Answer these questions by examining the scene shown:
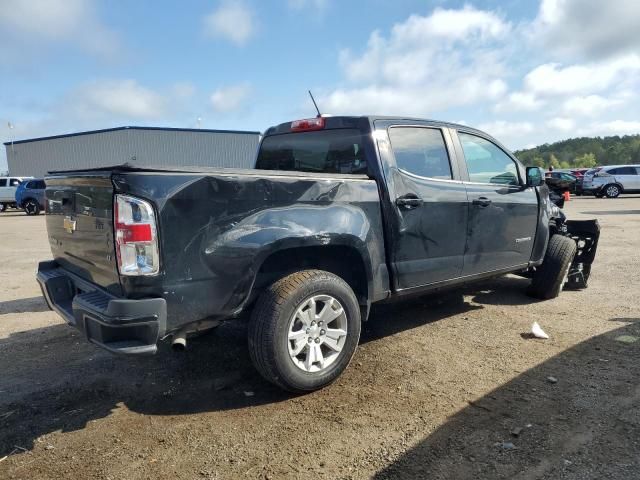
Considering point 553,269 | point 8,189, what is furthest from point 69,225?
point 8,189

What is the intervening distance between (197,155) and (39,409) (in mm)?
37804

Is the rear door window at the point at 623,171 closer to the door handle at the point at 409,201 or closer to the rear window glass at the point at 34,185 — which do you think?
the door handle at the point at 409,201

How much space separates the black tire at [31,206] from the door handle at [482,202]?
2396cm

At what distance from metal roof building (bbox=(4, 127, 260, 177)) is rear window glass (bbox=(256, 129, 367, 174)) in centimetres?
3377

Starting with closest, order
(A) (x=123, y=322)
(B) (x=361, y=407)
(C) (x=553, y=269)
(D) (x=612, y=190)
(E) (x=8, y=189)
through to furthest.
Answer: (A) (x=123, y=322)
(B) (x=361, y=407)
(C) (x=553, y=269)
(E) (x=8, y=189)
(D) (x=612, y=190)

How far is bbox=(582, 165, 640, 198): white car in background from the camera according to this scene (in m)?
26.8

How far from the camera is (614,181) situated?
2695cm

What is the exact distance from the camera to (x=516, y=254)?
4930 mm

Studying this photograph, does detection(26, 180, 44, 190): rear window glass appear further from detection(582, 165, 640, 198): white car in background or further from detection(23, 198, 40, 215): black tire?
detection(582, 165, 640, 198): white car in background

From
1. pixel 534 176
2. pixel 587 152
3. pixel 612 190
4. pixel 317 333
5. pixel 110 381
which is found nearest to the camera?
pixel 317 333

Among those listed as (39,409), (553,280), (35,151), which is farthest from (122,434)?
(35,151)

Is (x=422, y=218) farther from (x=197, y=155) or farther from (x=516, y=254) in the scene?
(x=197, y=155)

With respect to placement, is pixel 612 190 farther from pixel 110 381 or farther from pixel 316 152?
pixel 110 381

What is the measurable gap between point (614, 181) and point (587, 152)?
107161mm
